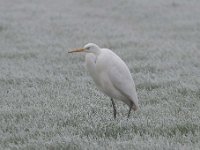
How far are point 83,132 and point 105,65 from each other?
1048 millimetres

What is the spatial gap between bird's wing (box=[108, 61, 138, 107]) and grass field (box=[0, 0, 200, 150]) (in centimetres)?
38

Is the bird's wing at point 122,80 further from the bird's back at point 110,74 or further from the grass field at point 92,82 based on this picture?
the grass field at point 92,82

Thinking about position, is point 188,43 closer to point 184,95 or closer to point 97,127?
point 184,95

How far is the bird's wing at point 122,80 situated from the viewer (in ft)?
24.2

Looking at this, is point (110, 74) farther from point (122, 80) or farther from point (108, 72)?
point (122, 80)

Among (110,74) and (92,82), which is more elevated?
(110,74)

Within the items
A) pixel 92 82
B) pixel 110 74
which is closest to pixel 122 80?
pixel 110 74

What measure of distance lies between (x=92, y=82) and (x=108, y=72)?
12.5 ft

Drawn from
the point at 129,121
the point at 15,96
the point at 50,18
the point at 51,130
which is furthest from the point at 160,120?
the point at 50,18

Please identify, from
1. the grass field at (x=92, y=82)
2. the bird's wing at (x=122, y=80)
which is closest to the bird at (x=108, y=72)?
the bird's wing at (x=122, y=80)

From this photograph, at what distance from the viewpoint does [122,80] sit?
7.46 meters

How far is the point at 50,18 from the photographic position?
24.0 m

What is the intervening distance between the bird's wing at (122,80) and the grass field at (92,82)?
380 millimetres

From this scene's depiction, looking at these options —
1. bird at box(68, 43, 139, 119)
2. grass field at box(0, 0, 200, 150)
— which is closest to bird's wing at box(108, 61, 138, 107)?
bird at box(68, 43, 139, 119)
